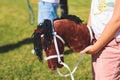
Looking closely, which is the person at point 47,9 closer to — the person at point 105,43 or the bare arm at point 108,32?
the person at point 105,43

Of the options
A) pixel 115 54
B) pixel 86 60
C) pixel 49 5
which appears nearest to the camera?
pixel 115 54

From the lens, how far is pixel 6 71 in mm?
6086

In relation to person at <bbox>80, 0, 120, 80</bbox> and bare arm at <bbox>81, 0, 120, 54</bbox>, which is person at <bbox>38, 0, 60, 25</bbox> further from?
bare arm at <bbox>81, 0, 120, 54</bbox>

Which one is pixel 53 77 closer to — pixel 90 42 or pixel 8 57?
pixel 8 57

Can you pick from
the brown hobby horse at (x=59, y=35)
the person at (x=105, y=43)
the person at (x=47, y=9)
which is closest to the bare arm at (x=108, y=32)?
the person at (x=105, y=43)

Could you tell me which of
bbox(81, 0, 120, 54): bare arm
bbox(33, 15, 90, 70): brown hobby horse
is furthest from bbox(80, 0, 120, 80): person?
bbox(33, 15, 90, 70): brown hobby horse

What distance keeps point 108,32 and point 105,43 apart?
0.40ft

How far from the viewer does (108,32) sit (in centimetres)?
285

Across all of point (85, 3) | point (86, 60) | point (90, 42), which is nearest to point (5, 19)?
point (85, 3)

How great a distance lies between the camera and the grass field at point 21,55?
5938 millimetres

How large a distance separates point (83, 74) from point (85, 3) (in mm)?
6489

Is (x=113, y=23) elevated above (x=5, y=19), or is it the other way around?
(x=113, y=23)

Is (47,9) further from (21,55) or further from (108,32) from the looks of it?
(108,32)

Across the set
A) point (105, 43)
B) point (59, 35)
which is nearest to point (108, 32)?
point (105, 43)
